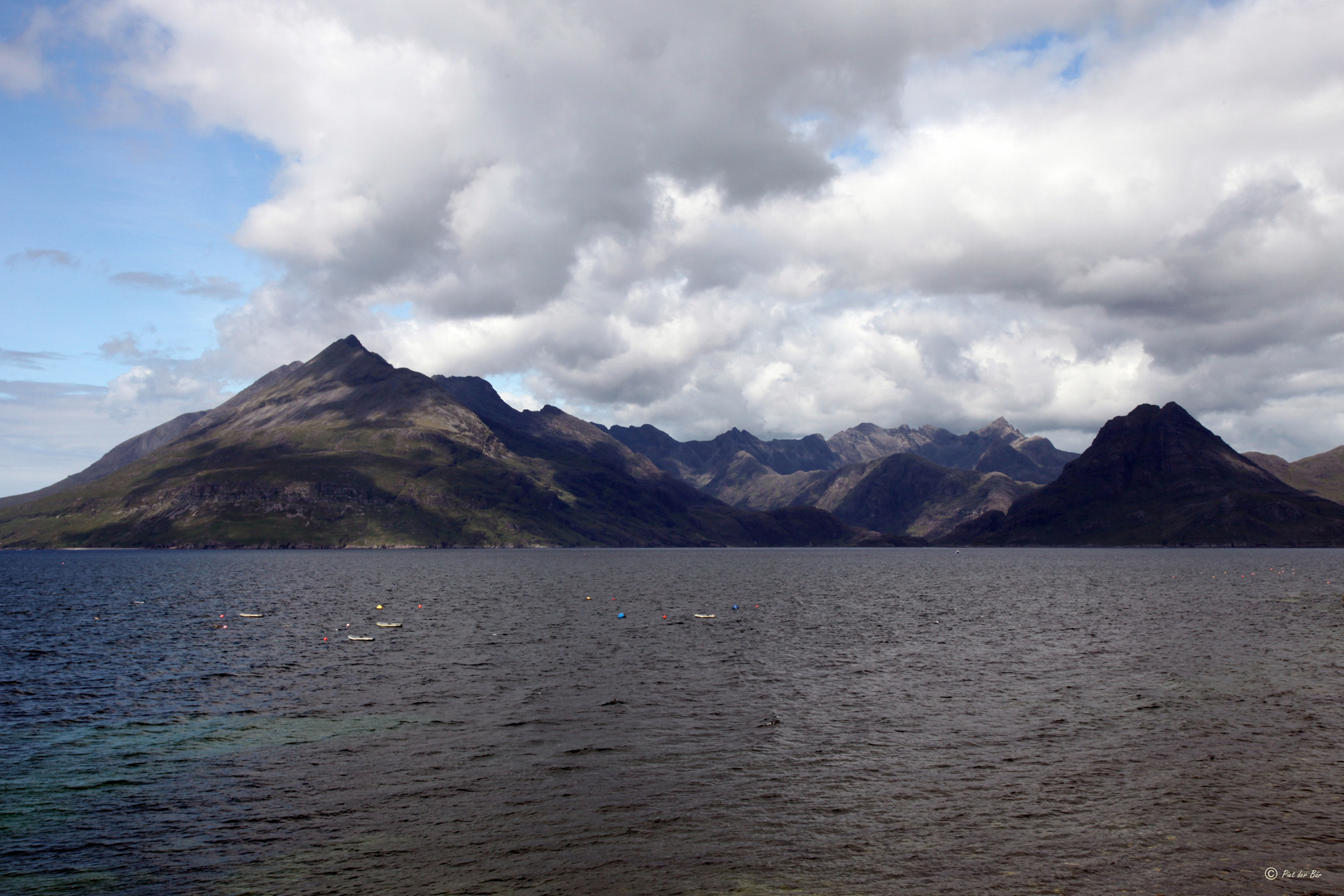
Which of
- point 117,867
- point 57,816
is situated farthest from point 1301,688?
point 57,816

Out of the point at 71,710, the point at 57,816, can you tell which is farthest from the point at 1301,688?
the point at 71,710

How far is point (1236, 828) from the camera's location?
1339 inches

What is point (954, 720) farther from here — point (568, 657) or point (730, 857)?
point (568, 657)

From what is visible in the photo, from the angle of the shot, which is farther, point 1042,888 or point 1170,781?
point 1170,781

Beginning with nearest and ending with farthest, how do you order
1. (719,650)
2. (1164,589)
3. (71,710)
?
(71,710) → (719,650) → (1164,589)

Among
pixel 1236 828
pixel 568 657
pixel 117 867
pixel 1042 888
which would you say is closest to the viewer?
pixel 1042 888

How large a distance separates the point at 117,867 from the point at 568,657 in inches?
1982

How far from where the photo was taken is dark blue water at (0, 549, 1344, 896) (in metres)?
30.4

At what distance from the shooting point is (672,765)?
43.2 metres

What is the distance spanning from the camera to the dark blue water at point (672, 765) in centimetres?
3042

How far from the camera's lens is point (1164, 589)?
6939 inches

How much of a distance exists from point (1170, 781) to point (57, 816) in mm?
55078

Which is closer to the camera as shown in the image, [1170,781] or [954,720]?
[1170,781]

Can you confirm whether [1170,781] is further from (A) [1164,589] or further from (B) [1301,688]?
(A) [1164,589]
